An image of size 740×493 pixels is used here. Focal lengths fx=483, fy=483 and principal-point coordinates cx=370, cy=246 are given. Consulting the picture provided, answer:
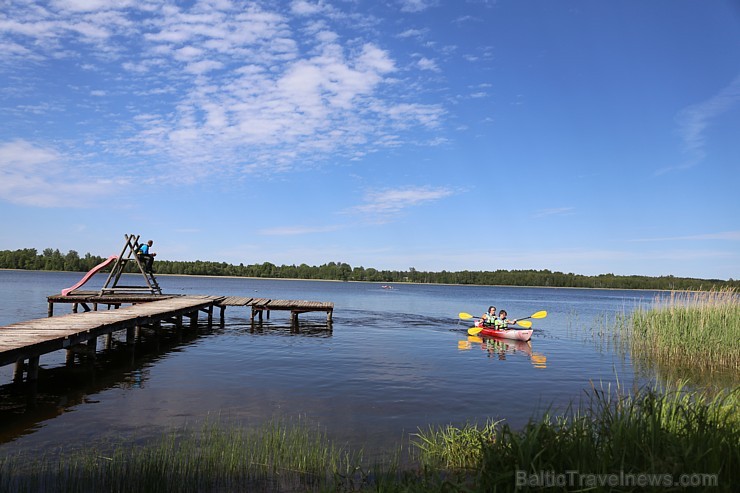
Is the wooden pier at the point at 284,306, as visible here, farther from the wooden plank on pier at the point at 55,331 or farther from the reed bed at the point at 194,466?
the reed bed at the point at 194,466

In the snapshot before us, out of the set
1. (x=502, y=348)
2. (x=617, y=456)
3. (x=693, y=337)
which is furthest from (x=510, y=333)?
(x=617, y=456)

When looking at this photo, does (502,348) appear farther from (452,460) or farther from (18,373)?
(18,373)

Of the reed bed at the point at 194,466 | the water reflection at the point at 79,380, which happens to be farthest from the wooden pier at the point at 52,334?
the reed bed at the point at 194,466

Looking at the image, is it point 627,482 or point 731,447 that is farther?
point 731,447

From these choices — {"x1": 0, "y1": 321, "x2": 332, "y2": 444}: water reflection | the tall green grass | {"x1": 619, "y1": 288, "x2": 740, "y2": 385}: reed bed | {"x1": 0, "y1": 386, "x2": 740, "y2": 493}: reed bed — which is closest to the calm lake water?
{"x1": 0, "y1": 321, "x2": 332, "y2": 444}: water reflection

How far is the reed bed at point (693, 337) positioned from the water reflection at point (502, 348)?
4167 mm

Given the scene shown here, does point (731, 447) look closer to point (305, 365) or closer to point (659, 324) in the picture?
point (305, 365)

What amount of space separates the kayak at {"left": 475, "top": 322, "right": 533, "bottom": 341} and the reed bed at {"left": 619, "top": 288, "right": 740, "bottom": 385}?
5134 millimetres

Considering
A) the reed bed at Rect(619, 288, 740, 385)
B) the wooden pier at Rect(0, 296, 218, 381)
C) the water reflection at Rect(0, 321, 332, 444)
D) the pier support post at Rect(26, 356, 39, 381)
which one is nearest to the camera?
the water reflection at Rect(0, 321, 332, 444)

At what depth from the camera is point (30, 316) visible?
29266 mm

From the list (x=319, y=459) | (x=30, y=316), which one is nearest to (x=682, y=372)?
(x=319, y=459)

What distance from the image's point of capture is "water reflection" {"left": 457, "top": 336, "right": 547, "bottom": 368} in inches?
869

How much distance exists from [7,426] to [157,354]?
34.9ft

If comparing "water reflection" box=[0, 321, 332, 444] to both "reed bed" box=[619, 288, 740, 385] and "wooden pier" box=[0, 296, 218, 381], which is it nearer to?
"wooden pier" box=[0, 296, 218, 381]
